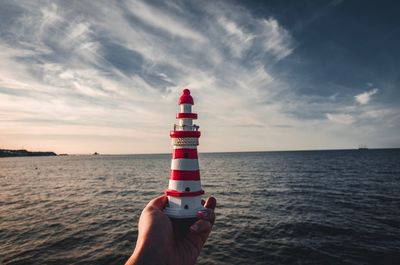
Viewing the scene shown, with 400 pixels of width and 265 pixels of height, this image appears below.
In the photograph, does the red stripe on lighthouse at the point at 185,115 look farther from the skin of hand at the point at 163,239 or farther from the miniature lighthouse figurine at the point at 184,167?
the skin of hand at the point at 163,239

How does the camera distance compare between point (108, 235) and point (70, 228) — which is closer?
point (108, 235)

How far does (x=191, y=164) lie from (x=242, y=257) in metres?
11.9

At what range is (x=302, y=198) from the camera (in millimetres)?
28219

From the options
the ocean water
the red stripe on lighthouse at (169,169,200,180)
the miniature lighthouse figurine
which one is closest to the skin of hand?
the miniature lighthouse figurine

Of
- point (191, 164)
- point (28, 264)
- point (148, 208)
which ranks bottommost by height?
point (28, 264)

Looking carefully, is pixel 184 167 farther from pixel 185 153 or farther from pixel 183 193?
pixel 183 193

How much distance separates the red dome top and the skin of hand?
154cm

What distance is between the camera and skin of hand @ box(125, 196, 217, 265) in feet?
9.74

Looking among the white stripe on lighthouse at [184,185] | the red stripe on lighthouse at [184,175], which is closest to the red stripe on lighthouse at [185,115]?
the red stripe on lighthouse at [184,175]

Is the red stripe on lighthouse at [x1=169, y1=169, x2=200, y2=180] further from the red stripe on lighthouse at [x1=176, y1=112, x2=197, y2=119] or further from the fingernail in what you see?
the red stripe on lighthouse at [x1=176, y1=112, x2=197, y2=119]

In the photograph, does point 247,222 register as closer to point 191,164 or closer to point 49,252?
point 49,252

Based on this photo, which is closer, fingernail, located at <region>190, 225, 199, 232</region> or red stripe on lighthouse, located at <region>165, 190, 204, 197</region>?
fingernail, located at <region>190, 225, 199, 232</region>

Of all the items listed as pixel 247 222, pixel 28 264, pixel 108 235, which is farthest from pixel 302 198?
pixel 28 264

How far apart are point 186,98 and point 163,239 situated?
2059mm
